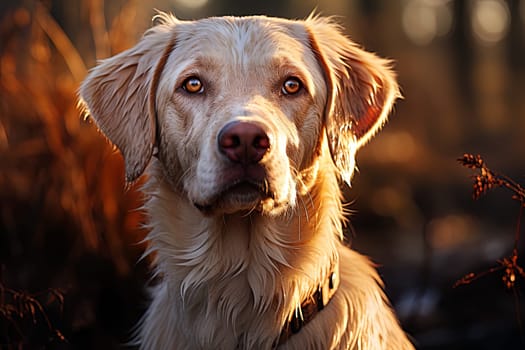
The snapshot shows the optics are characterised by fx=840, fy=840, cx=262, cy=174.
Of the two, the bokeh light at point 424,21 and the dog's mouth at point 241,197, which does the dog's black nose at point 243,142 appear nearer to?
the dog's mouth at point 241,197

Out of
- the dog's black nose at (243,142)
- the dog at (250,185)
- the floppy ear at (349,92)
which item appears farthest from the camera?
the floppy ear at (349,92)

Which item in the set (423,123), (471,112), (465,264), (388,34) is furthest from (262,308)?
(471,112)

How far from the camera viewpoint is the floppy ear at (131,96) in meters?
3.62

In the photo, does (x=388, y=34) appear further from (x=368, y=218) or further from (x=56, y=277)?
(x=56, y=277)

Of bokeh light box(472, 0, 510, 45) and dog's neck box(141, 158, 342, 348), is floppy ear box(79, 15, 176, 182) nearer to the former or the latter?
dog's neck box(141, 158, 342, 348)

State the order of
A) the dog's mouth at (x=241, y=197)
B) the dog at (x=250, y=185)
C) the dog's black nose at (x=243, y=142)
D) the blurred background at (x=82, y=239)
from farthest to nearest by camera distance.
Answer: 1. the blurred background at (x=82, y=239)
2. the dog at (x=250, y=185)
3. the dog's mouth at (x=241, y=197)
4. the dog's black nose at (x=243, y=142)

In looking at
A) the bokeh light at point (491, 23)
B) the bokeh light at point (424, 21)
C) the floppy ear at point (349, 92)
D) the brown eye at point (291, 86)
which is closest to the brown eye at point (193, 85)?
the brown eye at point (291, 86)

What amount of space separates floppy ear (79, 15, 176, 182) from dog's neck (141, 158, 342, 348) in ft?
0.91

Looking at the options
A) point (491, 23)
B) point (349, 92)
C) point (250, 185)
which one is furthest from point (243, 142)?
point (491, 23)

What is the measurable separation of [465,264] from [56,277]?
295 cm

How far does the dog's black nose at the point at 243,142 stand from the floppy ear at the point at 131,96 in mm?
618

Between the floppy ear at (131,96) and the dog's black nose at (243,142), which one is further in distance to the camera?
the floppy ear at (131,96)

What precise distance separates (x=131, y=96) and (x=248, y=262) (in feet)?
2.96

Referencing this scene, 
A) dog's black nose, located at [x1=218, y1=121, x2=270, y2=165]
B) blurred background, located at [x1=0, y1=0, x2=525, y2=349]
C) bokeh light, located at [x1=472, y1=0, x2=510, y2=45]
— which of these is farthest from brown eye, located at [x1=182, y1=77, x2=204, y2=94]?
bokeh light, located at [x1=472, y1=0, x2=510, y2=45]
